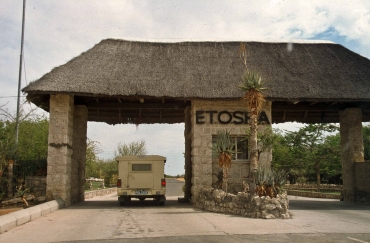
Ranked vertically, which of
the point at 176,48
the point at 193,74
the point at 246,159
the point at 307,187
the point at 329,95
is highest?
the point at 176,48

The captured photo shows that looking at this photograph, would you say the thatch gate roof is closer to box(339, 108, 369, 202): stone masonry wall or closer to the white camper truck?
box(339, 108, 369, 202): stone masonry wall

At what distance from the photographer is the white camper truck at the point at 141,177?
1627cm

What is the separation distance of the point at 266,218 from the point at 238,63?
8.63 metres

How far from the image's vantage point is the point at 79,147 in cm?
1925

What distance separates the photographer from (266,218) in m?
11.5

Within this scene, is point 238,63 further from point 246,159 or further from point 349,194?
point 349,194

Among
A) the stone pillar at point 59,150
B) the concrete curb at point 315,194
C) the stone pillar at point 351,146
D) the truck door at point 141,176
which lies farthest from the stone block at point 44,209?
the concrete curb at point 315,194

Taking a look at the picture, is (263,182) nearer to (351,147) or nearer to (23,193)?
(351,147)

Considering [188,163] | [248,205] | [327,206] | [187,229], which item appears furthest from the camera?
[188,163]

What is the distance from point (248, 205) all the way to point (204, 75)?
687 cm

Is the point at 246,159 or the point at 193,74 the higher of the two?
the point at 193,74

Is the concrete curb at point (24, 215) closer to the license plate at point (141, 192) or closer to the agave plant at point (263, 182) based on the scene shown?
the license plate at point (141, 192)

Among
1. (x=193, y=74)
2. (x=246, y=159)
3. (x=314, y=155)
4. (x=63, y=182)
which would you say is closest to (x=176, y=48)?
(x=193, y=74)

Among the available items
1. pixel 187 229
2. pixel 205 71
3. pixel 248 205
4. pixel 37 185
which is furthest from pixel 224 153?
pixel 37 185
